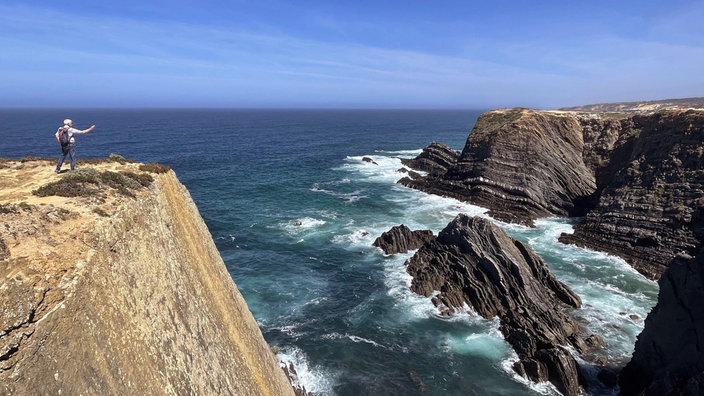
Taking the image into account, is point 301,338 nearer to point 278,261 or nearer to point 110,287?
point 278,261

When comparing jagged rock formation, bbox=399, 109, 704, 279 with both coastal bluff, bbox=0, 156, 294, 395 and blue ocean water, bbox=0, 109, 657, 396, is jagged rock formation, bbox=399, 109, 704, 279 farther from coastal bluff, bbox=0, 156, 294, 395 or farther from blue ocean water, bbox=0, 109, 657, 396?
coastal bluff, bbox=0, 156, 294, 395

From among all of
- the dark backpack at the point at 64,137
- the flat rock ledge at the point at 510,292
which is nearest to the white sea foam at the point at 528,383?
the flat rock ledge at the point at 510,292

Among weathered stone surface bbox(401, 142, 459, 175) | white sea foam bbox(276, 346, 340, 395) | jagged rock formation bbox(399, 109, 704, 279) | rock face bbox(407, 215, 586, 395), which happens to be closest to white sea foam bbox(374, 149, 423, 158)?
weathered stone surface bbox(401, 142, 459, 175)

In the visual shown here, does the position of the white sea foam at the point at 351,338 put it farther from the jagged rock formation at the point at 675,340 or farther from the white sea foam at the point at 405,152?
the white sea foam at the point at 405,152

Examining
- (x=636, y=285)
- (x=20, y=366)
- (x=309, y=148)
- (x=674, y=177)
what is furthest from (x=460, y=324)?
(x=309, y=148)

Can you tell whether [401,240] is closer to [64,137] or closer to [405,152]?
[64,137]

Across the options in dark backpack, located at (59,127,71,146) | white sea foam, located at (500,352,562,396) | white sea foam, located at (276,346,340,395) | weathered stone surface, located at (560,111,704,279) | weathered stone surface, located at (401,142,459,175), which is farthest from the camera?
weathered stone surface, located at (401,142,459,175)

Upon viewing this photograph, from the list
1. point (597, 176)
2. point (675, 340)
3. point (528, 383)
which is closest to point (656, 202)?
point (597, 176)
